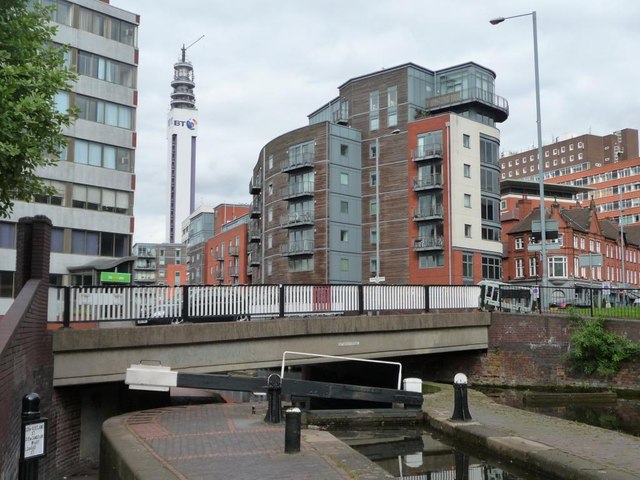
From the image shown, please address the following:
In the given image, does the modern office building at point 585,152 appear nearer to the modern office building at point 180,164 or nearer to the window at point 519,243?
the window at point 519,243

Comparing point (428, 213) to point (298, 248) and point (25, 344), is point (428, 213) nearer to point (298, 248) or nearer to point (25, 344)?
point (298, 248)

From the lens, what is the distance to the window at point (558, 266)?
7181 centimetres

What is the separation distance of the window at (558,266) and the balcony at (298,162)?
30.1 metres

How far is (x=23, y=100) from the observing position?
41.3ft

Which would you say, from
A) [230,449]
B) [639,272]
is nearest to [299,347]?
[230,449]

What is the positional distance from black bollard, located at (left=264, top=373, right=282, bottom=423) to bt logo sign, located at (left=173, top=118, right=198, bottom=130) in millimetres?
165412

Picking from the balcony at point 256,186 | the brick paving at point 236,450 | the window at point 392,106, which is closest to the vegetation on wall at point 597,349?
the brick paving at point 236,450

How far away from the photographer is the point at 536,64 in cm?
2658

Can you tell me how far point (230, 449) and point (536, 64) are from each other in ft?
73.9

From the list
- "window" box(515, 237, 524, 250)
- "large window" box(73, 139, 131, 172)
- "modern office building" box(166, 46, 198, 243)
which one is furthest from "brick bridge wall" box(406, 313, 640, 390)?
"modern office building" box(166, 46, 198, 243)

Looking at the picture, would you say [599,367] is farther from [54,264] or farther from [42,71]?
[54,264]

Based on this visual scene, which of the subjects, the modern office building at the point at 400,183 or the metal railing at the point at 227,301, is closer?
the metal railing at the point at 227,301

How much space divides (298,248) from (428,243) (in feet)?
44.5

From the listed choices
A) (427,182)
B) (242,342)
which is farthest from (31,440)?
(427,182)
